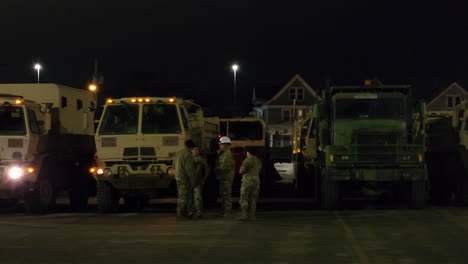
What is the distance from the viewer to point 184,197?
20.1 meters

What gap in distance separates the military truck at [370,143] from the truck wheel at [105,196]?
540cm

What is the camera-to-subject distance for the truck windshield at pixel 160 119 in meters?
22.0

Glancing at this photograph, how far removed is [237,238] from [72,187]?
9.87 m

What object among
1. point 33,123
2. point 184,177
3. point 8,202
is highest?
point 33,123

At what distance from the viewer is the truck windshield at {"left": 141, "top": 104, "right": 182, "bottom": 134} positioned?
22016 mm

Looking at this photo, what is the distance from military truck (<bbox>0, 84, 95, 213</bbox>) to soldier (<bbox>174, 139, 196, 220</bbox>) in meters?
3.60

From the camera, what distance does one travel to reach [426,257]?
1324 cm

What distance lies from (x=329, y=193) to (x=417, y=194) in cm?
221

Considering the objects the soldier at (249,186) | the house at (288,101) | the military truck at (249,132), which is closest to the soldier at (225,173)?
the soldier at (249,186)

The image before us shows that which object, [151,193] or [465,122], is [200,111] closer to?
[151,193]

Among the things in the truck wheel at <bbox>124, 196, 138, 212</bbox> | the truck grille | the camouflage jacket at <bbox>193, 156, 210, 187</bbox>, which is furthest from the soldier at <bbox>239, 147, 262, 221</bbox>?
the truck wheel at <bbox>124, 196, 138, 212</bbox>

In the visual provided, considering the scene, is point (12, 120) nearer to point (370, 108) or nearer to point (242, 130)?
point (370, 108)

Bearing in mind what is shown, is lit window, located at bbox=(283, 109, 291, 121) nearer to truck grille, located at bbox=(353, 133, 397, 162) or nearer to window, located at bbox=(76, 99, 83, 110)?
window, located at bbox=(76, 99, 83, 110)

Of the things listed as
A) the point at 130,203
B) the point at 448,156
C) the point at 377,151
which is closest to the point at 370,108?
the point at 377,151
